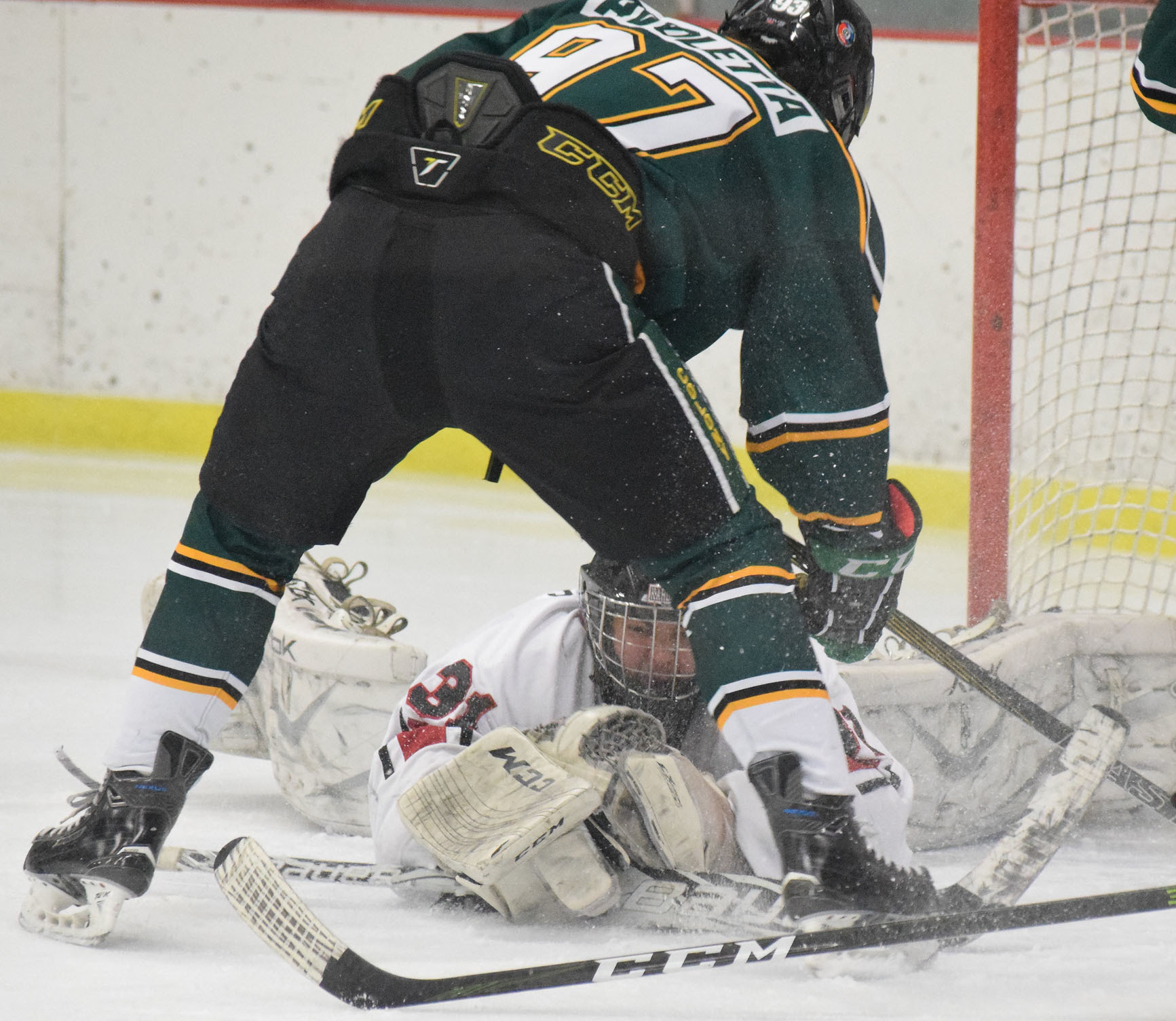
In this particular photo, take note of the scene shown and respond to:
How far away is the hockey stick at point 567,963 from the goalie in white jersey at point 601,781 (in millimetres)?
57

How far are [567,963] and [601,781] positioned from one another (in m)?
0.28

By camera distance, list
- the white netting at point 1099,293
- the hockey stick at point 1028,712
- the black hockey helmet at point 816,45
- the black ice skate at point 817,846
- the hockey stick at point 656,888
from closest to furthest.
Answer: the black ice skate at point 817,846, the hockey stick at point 656,888, the black hockey helmet at point 816,45, the hockey stick at point 1028,712, the white netting at point 1099,293

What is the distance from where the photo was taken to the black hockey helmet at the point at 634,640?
1540 millimetres

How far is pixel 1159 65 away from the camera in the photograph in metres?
1.47

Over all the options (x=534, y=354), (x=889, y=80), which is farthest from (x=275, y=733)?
(x=889, y=80)

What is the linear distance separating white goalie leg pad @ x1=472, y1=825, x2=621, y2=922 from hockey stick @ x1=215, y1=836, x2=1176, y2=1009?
0.17 meters

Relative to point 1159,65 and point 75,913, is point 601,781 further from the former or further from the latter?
point 1159,65

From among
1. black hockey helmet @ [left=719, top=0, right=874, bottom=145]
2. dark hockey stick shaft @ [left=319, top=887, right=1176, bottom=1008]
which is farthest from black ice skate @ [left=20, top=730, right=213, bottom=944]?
black hockey helmet @ [left=719, top=0, right=874, bottom=145]

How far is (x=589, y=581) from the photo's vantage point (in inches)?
62.2

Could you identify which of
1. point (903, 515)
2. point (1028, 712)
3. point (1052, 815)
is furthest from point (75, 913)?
point (1028, 712)

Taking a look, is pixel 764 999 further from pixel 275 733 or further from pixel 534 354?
pixel 275 733

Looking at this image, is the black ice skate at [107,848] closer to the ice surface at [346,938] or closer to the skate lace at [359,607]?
the ice surface at [346,938]

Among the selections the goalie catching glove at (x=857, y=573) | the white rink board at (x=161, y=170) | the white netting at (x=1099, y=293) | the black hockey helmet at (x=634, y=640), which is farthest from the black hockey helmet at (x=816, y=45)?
the white rink board at (x=161, y=170)

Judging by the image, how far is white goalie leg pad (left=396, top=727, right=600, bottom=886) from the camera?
51.7 inches
